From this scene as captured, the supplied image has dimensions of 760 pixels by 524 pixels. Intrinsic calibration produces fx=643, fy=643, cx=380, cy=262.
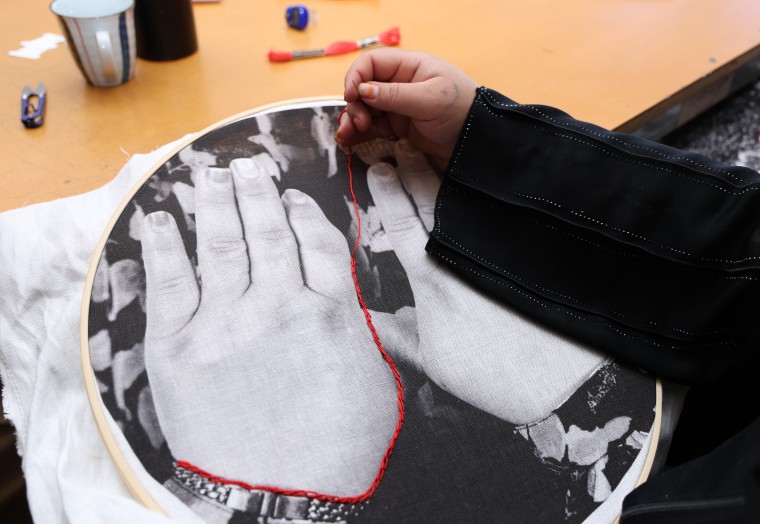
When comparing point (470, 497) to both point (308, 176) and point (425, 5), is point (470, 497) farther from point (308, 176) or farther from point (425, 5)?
point (425, 5)

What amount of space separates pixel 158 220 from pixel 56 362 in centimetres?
17

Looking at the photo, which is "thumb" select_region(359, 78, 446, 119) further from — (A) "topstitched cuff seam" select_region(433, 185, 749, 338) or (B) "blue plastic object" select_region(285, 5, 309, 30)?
(B) "blue plastic object" select_region(285, 5, 309, 30)

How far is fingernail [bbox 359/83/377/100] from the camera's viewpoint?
2.36 ft

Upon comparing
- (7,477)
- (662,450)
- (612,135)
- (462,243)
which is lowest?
(7,477)

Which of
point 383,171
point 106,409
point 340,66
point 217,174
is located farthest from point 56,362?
point 340,66

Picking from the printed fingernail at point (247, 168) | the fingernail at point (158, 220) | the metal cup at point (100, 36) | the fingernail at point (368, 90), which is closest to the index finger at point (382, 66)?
the fingernail at point (368, 90)

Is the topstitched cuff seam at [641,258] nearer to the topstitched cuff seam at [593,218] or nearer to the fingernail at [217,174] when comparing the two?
the topstitched cuff seam at [593,218]

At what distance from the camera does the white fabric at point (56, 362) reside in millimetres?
505

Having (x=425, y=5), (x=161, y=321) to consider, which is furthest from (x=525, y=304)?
(x=425, y=5)

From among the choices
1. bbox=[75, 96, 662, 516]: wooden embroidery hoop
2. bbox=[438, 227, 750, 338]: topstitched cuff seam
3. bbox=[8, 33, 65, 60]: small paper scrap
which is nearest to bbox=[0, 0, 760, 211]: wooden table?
bbox=[8, 33, 65, 60]: small paper scrap

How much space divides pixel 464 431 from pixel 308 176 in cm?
33

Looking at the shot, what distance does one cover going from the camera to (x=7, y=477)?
973mm

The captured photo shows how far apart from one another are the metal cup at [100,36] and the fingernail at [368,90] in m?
0.38

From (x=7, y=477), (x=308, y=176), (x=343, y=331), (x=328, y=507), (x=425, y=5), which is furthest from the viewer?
(x=425, y=5)
